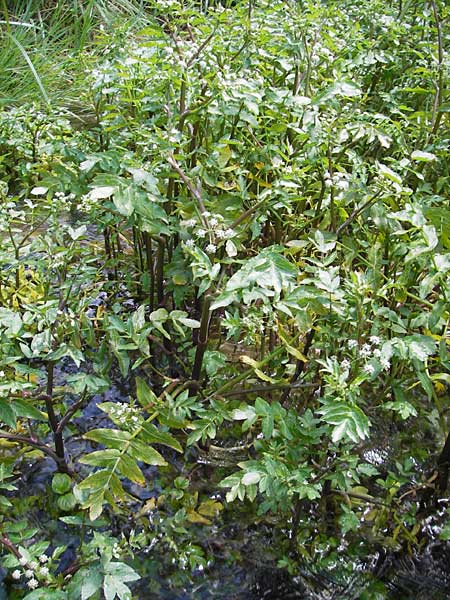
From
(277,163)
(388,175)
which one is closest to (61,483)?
(277,163)

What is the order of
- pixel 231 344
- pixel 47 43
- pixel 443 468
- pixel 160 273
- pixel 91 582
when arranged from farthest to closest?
pixel 47 43 < pixel 231 344 < pixel 160 273 < pixel 443 468 < pixel 91 582

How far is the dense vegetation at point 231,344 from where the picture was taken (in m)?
1.48

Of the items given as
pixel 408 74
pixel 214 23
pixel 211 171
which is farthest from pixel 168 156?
pixel 408 74

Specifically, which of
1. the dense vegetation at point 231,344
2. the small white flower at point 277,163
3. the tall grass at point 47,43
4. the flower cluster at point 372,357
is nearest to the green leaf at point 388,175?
the dense vegetation at point 231,344

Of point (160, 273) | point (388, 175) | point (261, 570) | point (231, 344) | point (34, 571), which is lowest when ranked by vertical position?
point (261, 570)

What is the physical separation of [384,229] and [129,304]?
0.99 meters

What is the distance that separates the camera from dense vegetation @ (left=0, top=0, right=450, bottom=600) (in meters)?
1.48

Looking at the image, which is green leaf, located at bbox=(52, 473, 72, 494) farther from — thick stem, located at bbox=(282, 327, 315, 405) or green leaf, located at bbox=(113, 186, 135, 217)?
green leaf, located at bbox=(113, 186, 135, 217)

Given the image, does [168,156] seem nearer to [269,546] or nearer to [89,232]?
[269,546]

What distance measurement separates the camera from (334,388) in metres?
1.36

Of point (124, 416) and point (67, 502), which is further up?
point (124, 416)

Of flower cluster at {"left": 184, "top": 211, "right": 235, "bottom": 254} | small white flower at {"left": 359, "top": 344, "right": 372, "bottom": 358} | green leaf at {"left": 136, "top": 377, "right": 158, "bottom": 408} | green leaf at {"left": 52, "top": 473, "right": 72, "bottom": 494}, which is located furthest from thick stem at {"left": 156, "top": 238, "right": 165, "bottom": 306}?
small white flower at {"left": 359, "top": 344, "right": 372, "bottom": 358}

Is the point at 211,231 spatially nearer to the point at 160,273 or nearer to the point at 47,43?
the point at 160,273

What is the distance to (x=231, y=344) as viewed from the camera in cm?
222
